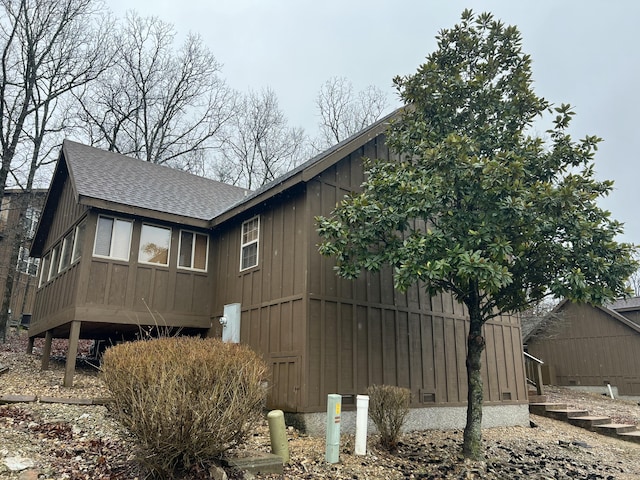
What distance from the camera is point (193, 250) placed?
37.5ft

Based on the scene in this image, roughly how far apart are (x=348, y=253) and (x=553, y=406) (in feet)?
30.1

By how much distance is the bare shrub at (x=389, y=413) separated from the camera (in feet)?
23.9

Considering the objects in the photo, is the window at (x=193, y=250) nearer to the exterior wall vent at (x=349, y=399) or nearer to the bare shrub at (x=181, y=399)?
the exterior wall vent at (x=349, y=399)

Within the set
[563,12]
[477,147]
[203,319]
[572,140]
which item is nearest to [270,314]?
[203,319]

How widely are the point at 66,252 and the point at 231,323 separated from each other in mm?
5133

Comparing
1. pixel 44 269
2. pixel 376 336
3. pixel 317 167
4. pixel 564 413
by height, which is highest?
pixel 317 167

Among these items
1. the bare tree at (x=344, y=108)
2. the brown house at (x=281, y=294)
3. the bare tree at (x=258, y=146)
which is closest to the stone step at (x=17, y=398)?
the brown house at (x=281, y=294)

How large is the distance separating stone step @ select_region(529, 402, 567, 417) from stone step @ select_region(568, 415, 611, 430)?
0.83 metres

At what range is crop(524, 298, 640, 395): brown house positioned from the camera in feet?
63.4

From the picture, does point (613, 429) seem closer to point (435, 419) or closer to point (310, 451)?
point (435, 419)

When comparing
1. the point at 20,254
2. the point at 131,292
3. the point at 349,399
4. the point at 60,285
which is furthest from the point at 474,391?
the point at 20,254

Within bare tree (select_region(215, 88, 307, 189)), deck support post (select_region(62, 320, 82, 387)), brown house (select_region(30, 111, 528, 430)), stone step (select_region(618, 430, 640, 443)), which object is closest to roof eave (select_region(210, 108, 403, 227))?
brown house (select_region(30, 111, 528, 430))

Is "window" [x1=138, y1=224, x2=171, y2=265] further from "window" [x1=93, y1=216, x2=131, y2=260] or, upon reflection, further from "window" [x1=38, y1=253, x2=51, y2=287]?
"window" [x1=38, y1=253, x2=51, y2=287]

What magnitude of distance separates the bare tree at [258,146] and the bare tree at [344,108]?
2.02 m
